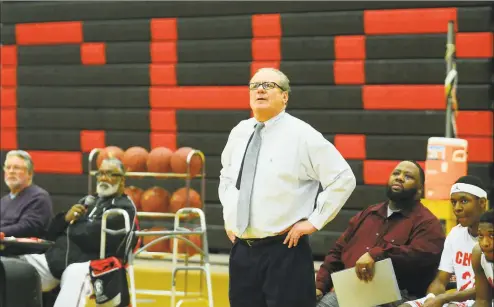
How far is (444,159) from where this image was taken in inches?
234

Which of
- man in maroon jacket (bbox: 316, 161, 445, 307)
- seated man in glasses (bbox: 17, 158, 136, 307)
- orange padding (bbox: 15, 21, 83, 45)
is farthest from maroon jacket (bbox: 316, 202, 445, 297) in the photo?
orange padding (bbox: 15, 21, 83, 45)

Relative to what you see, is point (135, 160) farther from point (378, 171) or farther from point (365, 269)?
point (365, 269)

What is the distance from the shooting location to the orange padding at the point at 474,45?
707 centimetres

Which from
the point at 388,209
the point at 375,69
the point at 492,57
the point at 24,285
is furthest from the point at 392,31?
the point at 24,285

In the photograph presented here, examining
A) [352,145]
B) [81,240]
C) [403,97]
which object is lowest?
[81,240]

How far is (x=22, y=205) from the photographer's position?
6551 millimetres

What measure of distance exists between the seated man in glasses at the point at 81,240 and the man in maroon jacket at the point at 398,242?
153 cm

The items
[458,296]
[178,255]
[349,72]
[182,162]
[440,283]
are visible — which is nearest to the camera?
[458,296]

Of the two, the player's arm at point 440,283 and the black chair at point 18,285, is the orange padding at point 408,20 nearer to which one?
the player's arm at point 440,283

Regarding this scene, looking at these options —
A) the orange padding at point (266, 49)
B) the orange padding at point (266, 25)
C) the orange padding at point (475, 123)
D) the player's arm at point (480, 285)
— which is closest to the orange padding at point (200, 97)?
the orange padding at point (266, 49)

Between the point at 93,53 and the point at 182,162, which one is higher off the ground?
the point at 93,53

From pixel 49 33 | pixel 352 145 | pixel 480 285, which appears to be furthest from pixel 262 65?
pixel 480 285

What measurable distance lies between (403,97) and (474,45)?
0.69 meters

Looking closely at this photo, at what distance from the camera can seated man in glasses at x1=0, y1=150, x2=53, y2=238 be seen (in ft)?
21.1
